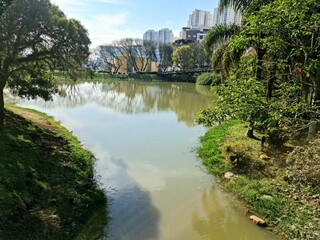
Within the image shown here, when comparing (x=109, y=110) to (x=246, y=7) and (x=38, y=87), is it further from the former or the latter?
(x=246, y=7)

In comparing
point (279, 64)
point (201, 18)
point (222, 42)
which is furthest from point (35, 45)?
point (201, 18)

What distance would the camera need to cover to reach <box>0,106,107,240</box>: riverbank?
20.0 ft

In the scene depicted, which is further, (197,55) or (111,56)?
(111,56)

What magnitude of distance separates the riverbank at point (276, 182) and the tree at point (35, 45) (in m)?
6.82

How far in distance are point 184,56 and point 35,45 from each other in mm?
48960

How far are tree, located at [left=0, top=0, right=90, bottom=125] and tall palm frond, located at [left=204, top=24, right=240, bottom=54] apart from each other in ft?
17.9

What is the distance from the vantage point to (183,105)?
2578 centimetres

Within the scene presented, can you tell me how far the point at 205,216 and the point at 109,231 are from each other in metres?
2.27

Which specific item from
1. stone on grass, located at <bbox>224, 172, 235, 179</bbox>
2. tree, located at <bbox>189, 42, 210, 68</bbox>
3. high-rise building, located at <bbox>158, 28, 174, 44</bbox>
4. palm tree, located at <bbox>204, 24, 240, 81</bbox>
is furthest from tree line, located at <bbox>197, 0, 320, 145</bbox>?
high-rise building, located at <bbox>158, 28, 174, 44</bbox>

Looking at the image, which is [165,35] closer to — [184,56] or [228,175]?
[184,56]

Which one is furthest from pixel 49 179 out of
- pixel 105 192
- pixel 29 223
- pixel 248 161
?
pixel 248 161

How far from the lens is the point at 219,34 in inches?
574

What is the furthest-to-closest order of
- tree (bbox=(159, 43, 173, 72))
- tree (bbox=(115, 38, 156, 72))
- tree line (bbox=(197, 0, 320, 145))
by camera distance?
tree (bbox=(159, 43, 173, 72)) → tree (bbox=(115, 38, 156, 72)) → tree line (bbox=(197, 0, 320, 145))

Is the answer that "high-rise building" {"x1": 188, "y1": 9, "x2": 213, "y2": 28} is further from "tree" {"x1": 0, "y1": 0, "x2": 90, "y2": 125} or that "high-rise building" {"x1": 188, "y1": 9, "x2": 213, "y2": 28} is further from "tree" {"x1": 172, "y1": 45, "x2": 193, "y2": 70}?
Result: "tree" {"x1": 0, "y1": 0, "x2": 90, "y2": 125}
